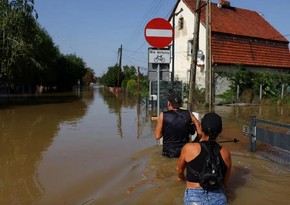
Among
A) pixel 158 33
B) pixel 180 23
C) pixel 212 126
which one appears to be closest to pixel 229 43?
pixel 180 23

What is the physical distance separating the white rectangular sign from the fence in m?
2.24

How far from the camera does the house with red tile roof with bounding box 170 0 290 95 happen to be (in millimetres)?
30594

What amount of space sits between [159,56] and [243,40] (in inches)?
1042

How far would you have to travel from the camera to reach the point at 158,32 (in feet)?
25.5

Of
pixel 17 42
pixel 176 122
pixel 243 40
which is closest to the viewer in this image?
pixel 176 122

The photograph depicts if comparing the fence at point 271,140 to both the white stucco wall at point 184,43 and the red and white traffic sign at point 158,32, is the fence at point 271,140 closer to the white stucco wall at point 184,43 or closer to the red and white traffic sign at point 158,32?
the red and white traffic sign at point 158,32

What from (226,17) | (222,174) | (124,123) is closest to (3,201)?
(222,174)

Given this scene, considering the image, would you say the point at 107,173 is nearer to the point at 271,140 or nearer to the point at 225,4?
the point at 271,140

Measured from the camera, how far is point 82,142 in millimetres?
Result: 11617

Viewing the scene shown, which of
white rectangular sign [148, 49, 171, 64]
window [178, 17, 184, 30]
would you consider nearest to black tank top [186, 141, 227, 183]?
white rectangular sign [148, 49, 171, 64]

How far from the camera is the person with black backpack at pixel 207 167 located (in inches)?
133

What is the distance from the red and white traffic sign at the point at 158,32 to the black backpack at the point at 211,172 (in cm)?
459

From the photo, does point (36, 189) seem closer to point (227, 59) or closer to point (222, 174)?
point (222, 174)

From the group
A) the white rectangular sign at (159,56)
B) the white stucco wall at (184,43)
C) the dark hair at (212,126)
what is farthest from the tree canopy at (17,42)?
the dark hair at (212,126)
